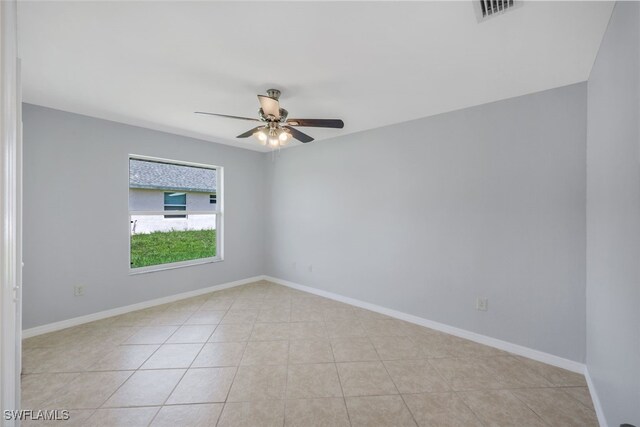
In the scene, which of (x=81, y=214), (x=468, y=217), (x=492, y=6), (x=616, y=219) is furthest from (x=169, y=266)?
(x=616, y=219)

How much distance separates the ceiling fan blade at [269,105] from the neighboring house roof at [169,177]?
247cm

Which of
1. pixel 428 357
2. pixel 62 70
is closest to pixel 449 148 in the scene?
pixel 428 357

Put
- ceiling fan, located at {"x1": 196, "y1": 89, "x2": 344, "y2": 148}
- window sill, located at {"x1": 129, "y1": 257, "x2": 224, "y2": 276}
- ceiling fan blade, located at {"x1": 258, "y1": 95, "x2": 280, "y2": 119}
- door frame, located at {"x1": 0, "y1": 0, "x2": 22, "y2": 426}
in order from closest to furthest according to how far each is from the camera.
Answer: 1. door frame, located at {"x1": 0, "y1": 0, "x2": 22, "y2": 426}
2. ceiling fan blade, located at {"x1": 258, "y1": 95, "x2": 280, "y2": 119}
3. ceiling fan, located at {"x1": 196, "y1": 89, "x2": 344, "y2": 148}
4. window sill, located at {"x1": 129, "y1": 257, "x2": 224, "y2": 276}

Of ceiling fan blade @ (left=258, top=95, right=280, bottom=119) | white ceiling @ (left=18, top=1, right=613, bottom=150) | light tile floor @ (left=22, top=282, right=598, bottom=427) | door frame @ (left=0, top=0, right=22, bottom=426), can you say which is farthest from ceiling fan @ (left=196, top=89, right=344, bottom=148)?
light tile floor @ (left=22, top=282, right=598, bottom=427)

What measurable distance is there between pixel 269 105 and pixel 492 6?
1571 mm

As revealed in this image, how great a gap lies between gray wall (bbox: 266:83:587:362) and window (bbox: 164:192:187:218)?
6.67 ft

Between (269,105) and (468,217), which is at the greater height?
(269,105)

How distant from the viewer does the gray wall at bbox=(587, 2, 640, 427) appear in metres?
1.21

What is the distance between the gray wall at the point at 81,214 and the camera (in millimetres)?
2762

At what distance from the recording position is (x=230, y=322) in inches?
123

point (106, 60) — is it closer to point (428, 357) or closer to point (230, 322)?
point (230, 322)

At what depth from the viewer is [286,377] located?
211 centimetres
